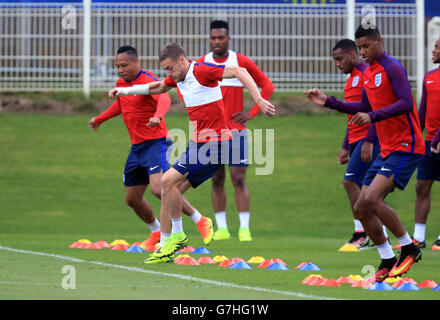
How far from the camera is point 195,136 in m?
9.93

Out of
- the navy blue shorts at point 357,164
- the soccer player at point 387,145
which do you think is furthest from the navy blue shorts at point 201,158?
the navy blue shorts at point 357,164

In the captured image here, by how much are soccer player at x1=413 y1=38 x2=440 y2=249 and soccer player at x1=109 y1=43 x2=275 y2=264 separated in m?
3.30

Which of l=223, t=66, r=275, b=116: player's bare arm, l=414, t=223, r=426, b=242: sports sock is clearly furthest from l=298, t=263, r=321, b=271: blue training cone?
l=414, t=223, r=426, b=242: sports sock

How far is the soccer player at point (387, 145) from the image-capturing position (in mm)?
8430

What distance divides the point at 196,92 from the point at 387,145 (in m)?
2.33

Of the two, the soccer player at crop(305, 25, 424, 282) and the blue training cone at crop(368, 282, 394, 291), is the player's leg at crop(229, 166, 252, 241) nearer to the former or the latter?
the soccer player at crop(305, 25, 424, 282)

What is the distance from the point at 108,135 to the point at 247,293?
1318 centimetres

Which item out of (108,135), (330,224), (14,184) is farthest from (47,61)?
(330,224)

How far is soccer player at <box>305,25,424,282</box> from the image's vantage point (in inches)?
332

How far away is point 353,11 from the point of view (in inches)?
836

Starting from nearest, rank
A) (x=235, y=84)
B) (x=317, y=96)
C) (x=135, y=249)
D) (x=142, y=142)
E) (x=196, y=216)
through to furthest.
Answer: (x=317, y=96) → (x=196, y=216) → (x=135, y=249) → (x=142, y=142) → (x=235, y=84)

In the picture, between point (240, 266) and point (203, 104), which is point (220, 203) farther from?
point (240, 266)

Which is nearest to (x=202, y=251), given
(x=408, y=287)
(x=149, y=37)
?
(x=408, y=287)

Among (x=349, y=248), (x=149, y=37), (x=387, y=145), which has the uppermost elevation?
(x=149, y=37)
